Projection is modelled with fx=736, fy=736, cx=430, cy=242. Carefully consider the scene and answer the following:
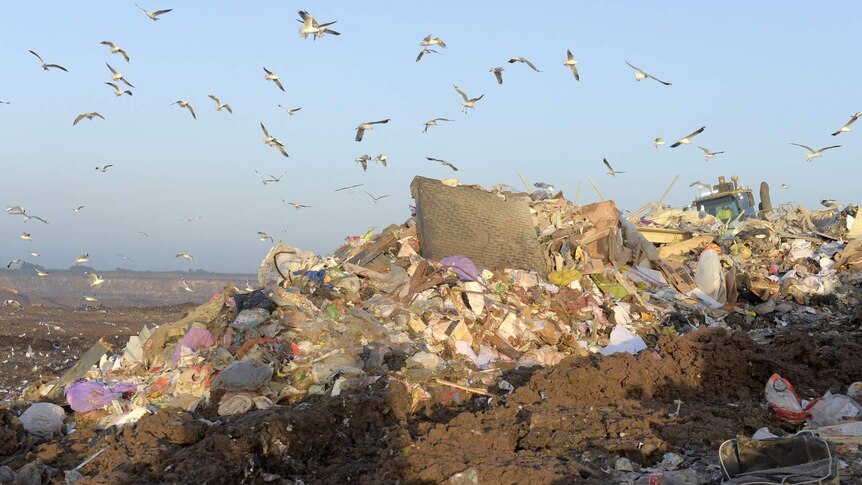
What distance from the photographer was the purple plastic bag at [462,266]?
916 centimetres

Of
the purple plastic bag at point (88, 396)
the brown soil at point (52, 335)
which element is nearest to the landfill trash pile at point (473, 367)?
the purple plastic bag at point (88, 396)

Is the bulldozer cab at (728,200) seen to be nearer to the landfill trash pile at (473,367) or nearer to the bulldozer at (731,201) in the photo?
the bulldozer at (731,201)

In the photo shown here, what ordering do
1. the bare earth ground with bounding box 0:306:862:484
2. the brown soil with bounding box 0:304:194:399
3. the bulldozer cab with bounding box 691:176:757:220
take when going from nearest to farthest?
1. the bare earth ground with bounding box 0:306:862:484
2. the brown soil with bounding box 0:304:194:399
3. the bulldozer cab with bounding box 691:176:757:220

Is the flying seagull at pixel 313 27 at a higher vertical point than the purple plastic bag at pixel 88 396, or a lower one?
higher

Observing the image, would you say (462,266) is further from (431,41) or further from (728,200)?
(728,200)

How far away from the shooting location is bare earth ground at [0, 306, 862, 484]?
3.90 meters

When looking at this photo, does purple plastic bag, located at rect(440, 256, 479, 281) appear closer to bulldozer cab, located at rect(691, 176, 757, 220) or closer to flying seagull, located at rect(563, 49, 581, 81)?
flying seagull, located at rect(563, 49, 581, 81)

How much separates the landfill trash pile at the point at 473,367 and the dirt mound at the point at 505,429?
2 cm

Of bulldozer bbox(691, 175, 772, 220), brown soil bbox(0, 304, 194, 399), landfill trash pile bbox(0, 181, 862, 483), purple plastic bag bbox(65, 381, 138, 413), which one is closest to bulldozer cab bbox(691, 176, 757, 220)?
bulldozer bbox(691, 175, 772, 220)

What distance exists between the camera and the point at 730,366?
18.4 feet

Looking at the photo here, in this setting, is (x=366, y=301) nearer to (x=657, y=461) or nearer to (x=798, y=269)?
(x=657, y=461)

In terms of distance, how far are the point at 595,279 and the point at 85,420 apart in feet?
21.4

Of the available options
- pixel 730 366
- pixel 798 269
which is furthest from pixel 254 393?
pixel 798 269

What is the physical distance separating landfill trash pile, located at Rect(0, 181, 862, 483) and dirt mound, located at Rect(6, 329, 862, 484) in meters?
0.02
